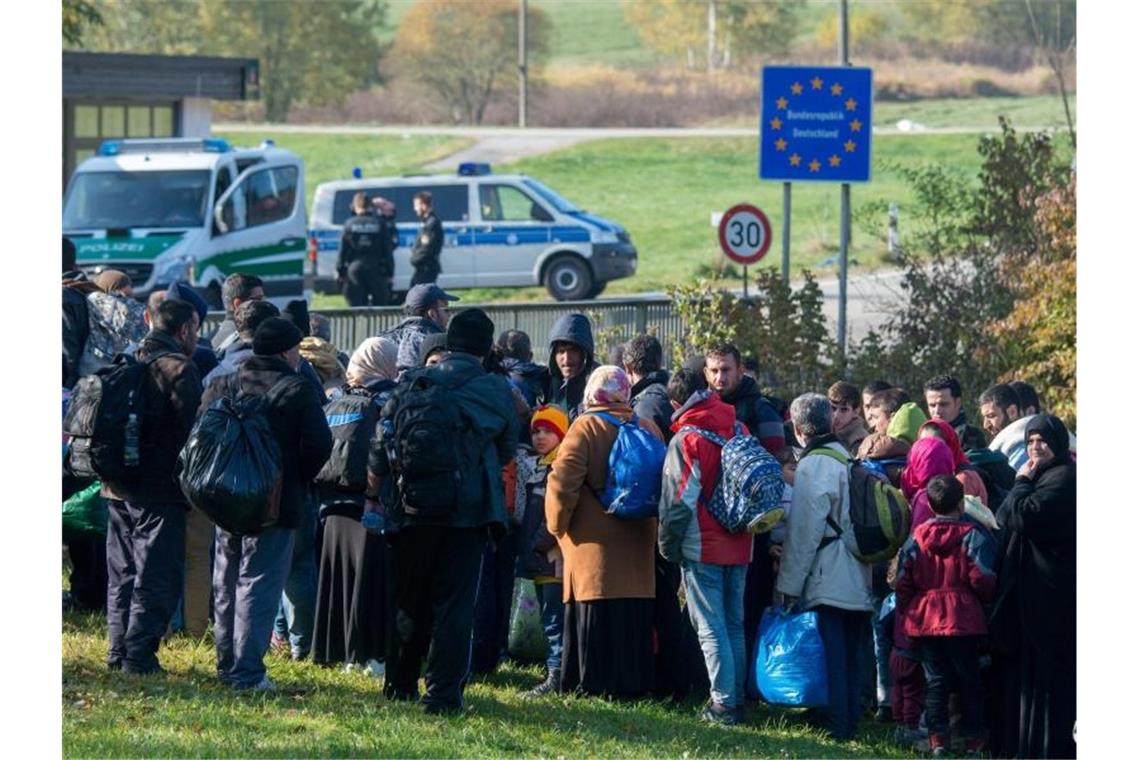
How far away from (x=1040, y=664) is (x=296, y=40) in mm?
57802

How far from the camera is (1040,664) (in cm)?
905

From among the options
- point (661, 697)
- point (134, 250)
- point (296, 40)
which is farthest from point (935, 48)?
point (661, 697)

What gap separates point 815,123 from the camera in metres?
17.1

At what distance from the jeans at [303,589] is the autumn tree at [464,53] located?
193 feet

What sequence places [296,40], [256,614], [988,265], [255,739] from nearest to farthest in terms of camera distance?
[255,739]
[256,614]
[988,265]
[296,40]

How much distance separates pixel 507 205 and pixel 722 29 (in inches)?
1723

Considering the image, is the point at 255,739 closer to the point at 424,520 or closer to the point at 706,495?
the point at 424,520

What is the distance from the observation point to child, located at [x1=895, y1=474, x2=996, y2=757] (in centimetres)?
899

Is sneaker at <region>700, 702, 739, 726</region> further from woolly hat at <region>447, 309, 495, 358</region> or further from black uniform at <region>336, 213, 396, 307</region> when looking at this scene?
black uniform at <region>336, 213, 396, 307</region>

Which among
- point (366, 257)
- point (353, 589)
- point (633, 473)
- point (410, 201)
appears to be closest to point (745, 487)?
point (633, 473)

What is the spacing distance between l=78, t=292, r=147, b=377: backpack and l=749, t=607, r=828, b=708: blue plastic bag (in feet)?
14.7

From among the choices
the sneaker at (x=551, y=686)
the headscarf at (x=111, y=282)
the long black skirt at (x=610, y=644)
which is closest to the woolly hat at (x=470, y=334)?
the long black skirt at (x=610, y=644)

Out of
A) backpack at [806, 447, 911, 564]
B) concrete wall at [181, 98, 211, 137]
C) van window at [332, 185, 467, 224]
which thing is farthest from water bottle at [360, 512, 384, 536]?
concrete wall at [181, 98, 211, 137]

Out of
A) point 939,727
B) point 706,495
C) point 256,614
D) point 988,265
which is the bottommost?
point 939,727
